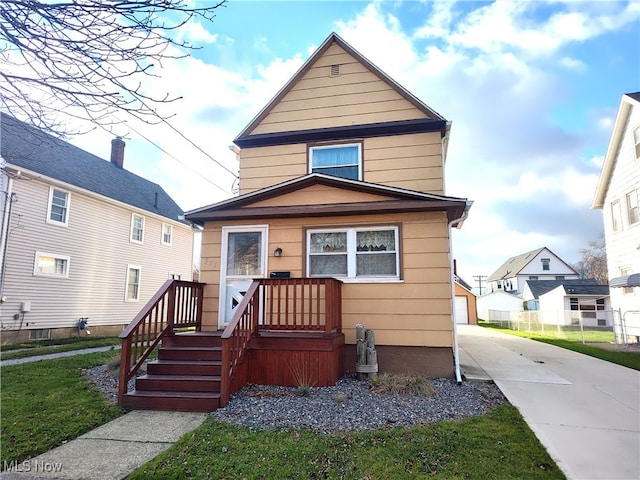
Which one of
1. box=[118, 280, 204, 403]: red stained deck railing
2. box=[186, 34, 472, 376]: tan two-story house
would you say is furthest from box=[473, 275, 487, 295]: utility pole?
box=[118, 280, 204, 403]: red stained deck railing

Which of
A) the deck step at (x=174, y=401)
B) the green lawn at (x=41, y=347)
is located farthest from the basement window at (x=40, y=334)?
the deck step at (x=174, y=401)

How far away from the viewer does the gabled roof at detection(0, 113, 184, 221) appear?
12438mm

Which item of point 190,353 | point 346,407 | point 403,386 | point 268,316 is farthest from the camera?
point 268,316

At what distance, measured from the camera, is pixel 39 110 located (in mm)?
3832

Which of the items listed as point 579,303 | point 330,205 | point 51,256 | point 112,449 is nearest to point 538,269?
point 579,303

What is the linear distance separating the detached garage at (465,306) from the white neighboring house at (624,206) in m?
A: 14.0

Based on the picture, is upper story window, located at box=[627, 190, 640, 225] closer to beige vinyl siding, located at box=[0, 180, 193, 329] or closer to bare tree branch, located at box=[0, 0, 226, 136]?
bare tree branch, located at box=[0, 0, 226, 136]

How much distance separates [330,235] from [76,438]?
16.6 feet

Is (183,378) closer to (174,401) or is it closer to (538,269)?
(174,401)

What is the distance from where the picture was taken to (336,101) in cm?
898

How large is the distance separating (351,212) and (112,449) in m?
5.14

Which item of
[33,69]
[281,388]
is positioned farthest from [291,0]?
[281,388]

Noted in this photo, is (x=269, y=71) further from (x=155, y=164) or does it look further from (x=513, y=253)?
(x=513, y=253)

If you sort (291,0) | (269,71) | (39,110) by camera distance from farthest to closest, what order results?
(269,71) → (291,0) → (39,110)
